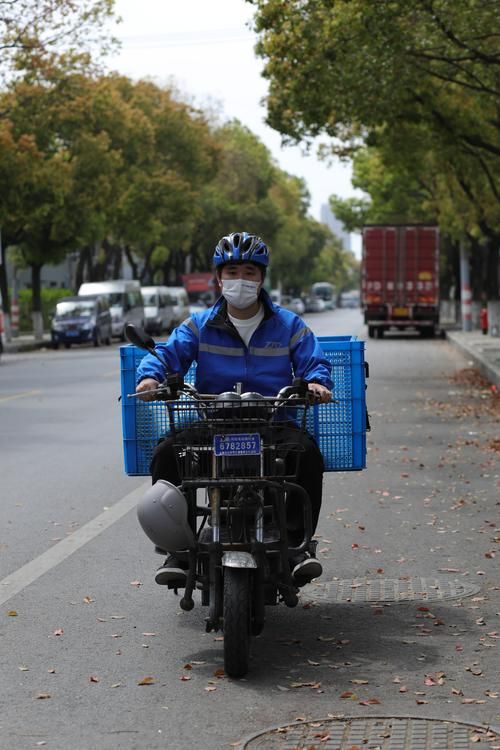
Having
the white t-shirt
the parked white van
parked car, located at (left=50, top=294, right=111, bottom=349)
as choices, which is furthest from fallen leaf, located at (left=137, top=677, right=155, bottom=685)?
the parked white van

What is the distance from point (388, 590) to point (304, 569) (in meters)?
1.38

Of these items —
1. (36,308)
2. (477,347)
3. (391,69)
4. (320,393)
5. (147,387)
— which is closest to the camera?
(320,393)

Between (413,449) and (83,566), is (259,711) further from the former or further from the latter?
(413,449)

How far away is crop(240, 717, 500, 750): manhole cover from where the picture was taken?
500cm

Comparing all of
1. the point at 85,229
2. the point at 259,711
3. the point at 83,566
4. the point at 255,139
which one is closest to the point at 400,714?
the point at 259,711

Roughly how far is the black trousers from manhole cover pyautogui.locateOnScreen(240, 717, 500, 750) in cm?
145

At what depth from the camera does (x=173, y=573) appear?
646cm

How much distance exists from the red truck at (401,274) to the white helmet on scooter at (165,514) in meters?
42.0

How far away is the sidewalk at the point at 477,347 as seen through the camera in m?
26.6

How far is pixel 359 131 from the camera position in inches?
1506

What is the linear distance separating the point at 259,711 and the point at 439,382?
67.4ft

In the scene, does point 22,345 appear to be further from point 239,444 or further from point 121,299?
point 239,444

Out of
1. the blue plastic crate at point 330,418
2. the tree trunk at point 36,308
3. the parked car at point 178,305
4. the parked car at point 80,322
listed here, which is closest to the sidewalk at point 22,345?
the parked car at point 80,322

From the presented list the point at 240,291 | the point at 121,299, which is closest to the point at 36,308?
the point at 121,299
